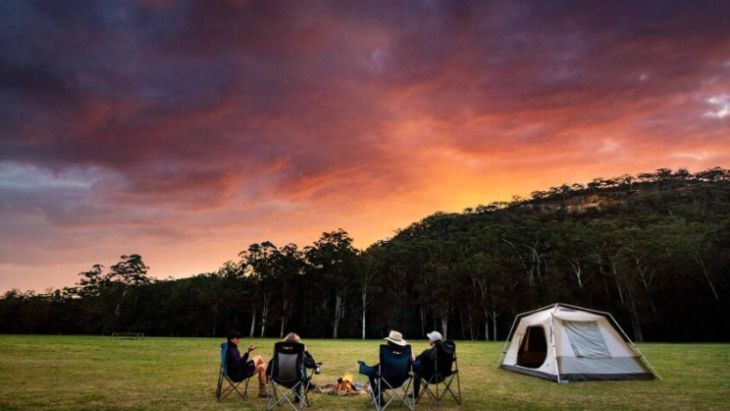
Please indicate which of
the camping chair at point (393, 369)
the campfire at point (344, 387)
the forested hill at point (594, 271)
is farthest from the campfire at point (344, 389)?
the forested hill at point (594, 271)

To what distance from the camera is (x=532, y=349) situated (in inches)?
509

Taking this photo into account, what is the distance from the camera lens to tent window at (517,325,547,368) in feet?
40.7

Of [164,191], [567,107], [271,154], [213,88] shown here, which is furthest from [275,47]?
[567,107]

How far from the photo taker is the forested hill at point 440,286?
38.8 metres

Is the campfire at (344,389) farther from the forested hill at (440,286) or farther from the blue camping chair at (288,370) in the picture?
the forested hill at (440,286)

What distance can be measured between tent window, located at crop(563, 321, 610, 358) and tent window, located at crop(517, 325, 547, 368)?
1903 millimetres

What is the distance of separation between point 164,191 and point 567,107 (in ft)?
87.4

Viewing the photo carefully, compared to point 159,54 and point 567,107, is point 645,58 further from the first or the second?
point 159,54

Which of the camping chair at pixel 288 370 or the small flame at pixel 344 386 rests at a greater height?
the camping chair at pixel 288 370

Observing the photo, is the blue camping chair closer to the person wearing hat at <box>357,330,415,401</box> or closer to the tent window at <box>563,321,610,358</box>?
the person wearing hat at <box>357,330,415,401</box>

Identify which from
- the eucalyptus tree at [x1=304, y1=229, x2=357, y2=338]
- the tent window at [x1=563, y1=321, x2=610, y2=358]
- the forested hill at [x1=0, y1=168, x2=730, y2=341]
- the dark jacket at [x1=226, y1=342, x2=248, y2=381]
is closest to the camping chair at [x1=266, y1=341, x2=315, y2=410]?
the dark jacket at [x1=226, y1=342, x2=248, y2=381]

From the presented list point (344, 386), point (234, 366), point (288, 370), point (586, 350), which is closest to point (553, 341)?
point (586, 350)

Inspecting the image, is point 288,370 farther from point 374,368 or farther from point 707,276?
point 707,276

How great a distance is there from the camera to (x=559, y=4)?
1594 cm
